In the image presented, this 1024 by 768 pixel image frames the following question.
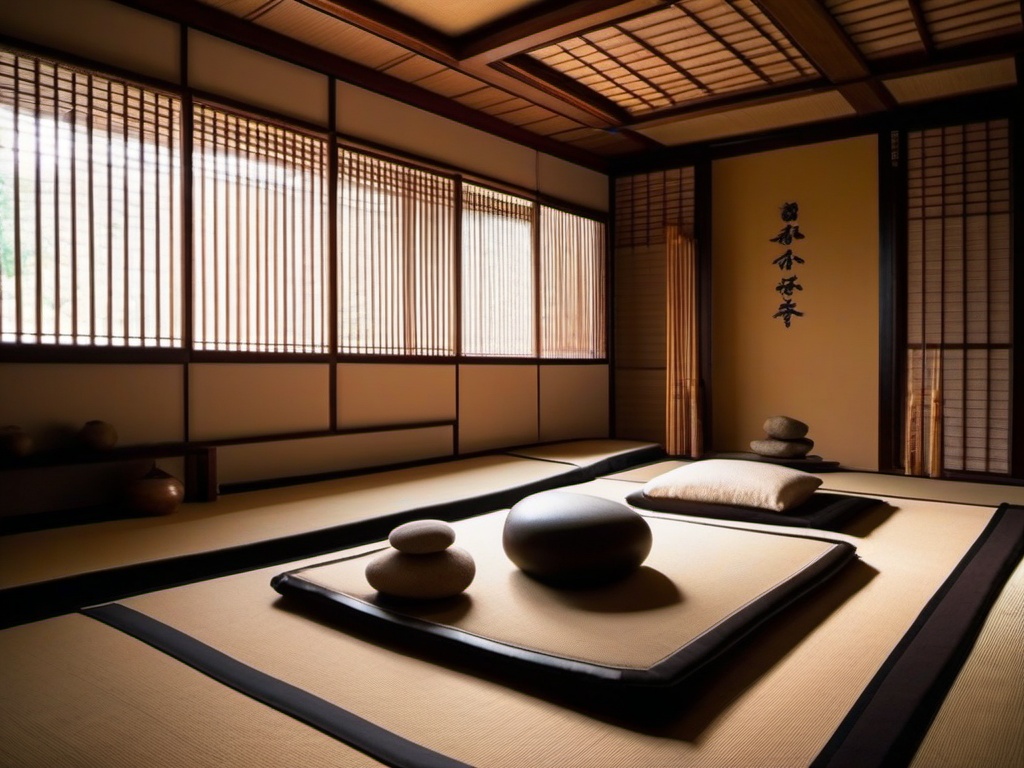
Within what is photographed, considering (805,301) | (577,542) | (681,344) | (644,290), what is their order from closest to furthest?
(577,542)
(805,301)
(681,344)
(644,290)

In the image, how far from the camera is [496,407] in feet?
16.5

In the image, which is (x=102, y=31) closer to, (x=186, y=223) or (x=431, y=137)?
(x=186, y=223)

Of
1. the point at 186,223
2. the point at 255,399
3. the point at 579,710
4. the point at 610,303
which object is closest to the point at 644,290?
the point at 610,303

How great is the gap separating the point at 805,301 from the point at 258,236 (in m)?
3.76

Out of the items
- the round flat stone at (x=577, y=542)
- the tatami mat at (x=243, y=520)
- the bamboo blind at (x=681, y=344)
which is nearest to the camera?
the round flat stone at (x=577, y=542)

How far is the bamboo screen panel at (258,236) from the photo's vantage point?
3371mm

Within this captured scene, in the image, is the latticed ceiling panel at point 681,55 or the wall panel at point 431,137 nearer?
the latticed ceiling panel at point 681,55

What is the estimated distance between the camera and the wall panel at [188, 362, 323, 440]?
11.0 feet

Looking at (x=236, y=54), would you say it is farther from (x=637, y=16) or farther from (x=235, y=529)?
(x=235, y=529)

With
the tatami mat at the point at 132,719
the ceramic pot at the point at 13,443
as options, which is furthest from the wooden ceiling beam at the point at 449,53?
the tatami mat at the point at 132,719

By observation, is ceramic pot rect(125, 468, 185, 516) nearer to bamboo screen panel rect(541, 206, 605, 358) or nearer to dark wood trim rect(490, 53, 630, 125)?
dark wood trim rect(490, 53, 630, 125)

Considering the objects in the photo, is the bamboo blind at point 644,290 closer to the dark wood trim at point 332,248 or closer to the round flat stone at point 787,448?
the round flat stone at point 787,448

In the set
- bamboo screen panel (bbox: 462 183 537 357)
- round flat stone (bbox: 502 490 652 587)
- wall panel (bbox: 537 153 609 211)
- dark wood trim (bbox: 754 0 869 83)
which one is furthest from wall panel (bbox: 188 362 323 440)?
dark wood trim (bbox: 754 0 869 83)

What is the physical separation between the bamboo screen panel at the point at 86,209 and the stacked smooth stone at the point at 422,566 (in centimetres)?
182
